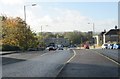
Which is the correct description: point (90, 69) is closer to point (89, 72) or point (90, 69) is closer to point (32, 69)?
point (89, 72)

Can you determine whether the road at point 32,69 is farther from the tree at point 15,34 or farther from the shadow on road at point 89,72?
the tree at point 15,34

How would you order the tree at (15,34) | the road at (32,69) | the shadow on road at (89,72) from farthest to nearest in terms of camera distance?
1. the tree at (15,34)
2. the road at (32,69)
3. the shadow on road at (89,72)

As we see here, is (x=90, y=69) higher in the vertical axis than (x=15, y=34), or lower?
lower

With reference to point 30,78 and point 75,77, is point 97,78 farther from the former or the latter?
point 30,78

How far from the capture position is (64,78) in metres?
17.6

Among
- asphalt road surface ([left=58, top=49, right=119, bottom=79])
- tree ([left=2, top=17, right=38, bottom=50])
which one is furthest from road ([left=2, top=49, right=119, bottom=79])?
tree ([left=2, top=17, right=38, bottom=50])

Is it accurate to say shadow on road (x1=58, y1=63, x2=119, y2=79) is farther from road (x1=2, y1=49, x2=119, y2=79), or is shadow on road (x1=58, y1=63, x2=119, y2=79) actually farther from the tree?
the tree

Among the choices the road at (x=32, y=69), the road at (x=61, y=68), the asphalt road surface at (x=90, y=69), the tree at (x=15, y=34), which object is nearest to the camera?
the asphalt road surface at (x=90, y=69)

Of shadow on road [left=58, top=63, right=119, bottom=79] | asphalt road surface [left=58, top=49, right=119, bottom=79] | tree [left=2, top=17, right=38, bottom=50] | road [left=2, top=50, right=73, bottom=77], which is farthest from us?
tree [left=2, top=17, right=38, bottom=50]

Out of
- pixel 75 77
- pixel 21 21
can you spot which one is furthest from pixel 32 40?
pixel 75 77

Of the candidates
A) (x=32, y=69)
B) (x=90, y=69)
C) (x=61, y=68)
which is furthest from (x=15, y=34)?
(x=90, y=69)

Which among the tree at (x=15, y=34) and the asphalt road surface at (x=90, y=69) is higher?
the tree at (x=15, y=34)

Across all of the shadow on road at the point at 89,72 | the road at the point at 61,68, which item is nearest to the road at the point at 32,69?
the road at the point at 61,68

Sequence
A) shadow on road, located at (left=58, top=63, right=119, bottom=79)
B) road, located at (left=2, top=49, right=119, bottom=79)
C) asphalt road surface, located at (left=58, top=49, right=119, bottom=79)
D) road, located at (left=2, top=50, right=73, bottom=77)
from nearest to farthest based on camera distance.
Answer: shadow on road, located at (left=58, top=63, right=119, bottom=79), asphalt road surface, located at (left=58, top=49, right=119, bottom=79), road, located at (left=2, top=49, right=119, bottom=79), road, located at (left=2, top=50, right=73, bottom=77)
